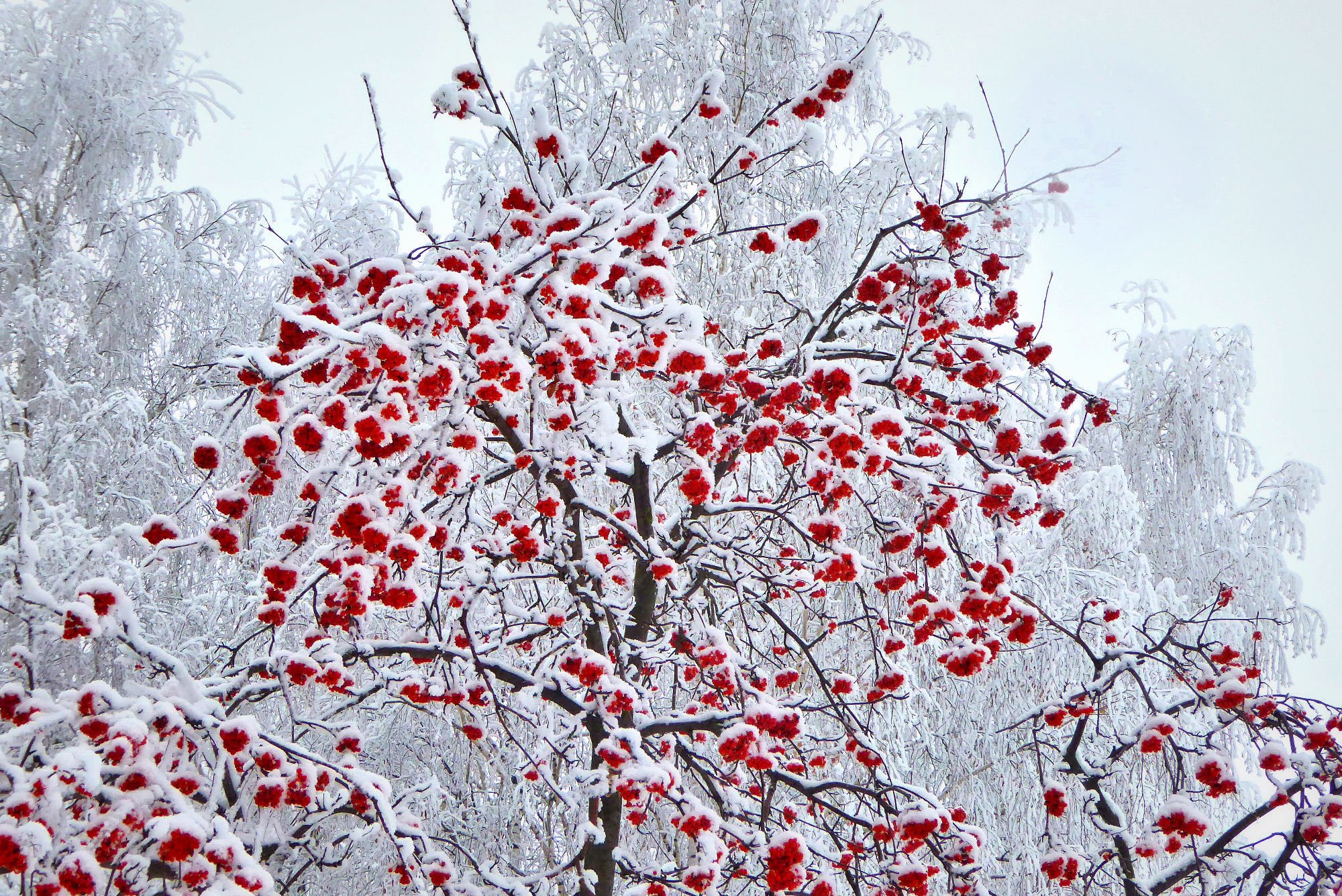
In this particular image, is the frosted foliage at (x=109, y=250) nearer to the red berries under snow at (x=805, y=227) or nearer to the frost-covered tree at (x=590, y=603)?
the frost-covered tree at (x=590, y=603)

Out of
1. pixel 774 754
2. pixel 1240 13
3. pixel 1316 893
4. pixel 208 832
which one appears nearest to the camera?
pixel 208 832

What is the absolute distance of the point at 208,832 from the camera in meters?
1.66

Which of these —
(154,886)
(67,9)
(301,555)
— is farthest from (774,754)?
(67,9)

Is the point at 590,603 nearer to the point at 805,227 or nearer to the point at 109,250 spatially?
the point at 805,227

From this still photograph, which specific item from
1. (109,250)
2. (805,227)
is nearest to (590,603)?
(805,227)

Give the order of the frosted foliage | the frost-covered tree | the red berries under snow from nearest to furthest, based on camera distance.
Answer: the frost-covered tree < the red berries under snow < the frosted foliage

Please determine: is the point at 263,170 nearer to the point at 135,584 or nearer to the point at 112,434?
the point at 112,434

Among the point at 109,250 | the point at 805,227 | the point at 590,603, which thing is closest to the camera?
the point at 805,227

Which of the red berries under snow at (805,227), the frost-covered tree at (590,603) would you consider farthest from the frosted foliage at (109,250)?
the red berries under snow at (805,227)

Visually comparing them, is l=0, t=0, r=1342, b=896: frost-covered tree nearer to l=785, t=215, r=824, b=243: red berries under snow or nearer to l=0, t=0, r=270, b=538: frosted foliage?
l=785, t=215, r=824, b=243: red berries under snow

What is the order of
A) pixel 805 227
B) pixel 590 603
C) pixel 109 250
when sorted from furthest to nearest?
pixel 109 250
pixel 590 603
pixel 805 227

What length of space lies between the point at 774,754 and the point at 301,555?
1.38 m

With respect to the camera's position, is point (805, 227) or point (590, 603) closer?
point (805, 227)

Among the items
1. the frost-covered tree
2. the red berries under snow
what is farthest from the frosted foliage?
the red berries under snow
